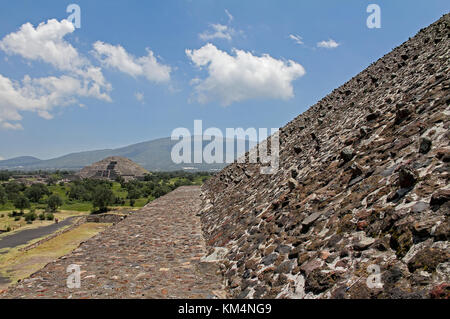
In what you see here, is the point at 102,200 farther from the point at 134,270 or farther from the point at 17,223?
the point at 134,270

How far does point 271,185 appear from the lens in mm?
8914

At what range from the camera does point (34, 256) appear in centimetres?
3012

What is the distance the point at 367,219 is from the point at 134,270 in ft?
16.3

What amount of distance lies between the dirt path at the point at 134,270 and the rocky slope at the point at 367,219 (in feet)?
2.52

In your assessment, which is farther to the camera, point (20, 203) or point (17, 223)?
point (20, 203)

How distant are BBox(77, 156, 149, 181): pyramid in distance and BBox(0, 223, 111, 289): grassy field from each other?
10032cm

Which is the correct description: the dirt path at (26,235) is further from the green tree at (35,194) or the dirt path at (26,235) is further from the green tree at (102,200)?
the green tree at (35,194)

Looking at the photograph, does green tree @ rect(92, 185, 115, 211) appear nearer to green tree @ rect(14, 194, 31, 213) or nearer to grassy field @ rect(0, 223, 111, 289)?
green tree @ rect(14, 194, 31, 213)

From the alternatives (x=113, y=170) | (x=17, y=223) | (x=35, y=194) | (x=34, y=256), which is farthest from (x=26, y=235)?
(x=113, y=170)

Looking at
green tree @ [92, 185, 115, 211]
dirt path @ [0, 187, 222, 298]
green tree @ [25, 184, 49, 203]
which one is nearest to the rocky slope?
dirt path @ [0, 187, 222, 298]

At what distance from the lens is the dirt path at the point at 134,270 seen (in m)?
5.08

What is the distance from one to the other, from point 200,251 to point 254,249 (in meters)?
2.56

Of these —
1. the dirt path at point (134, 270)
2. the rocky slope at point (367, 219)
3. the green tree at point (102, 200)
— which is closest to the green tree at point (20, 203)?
the green tree at point (102, 200)
